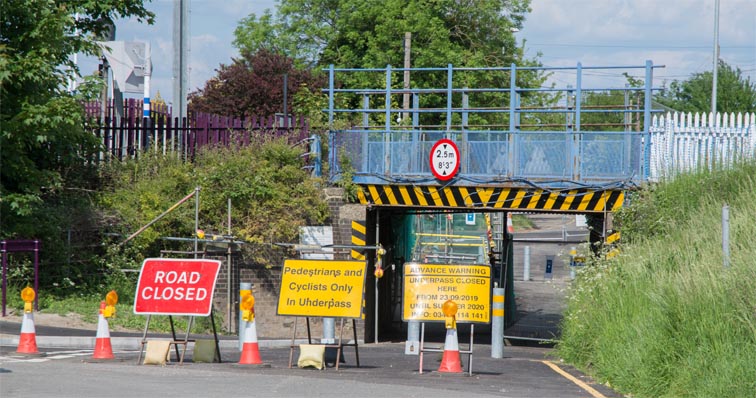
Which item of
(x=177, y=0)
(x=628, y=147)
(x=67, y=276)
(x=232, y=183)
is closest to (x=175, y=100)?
(x=177, y=0)

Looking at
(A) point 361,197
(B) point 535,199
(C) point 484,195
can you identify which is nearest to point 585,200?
(B) point 535,199

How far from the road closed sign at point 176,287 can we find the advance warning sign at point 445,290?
2935 millimetres

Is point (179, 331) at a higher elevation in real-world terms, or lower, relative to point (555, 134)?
lower

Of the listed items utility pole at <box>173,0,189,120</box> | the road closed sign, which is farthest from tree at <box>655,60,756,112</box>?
the road closed sign

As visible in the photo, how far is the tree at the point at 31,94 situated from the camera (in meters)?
18.1

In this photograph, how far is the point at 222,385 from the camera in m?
10.8

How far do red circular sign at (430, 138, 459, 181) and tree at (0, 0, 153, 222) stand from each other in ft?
24.0

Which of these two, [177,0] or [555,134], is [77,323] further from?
[177,0]

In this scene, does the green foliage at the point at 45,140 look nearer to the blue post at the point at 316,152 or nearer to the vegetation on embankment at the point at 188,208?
the vegetation on embankment at the point at 188,208

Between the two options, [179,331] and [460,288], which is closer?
[460,288]

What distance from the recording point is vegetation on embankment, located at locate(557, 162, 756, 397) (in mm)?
10586

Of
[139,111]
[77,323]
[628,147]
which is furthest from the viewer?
[139,111]

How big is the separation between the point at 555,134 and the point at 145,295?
10.7m

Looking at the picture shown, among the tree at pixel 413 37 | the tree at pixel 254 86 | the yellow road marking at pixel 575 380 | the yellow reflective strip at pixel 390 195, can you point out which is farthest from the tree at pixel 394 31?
the yellow road marking at pixel 575 380
